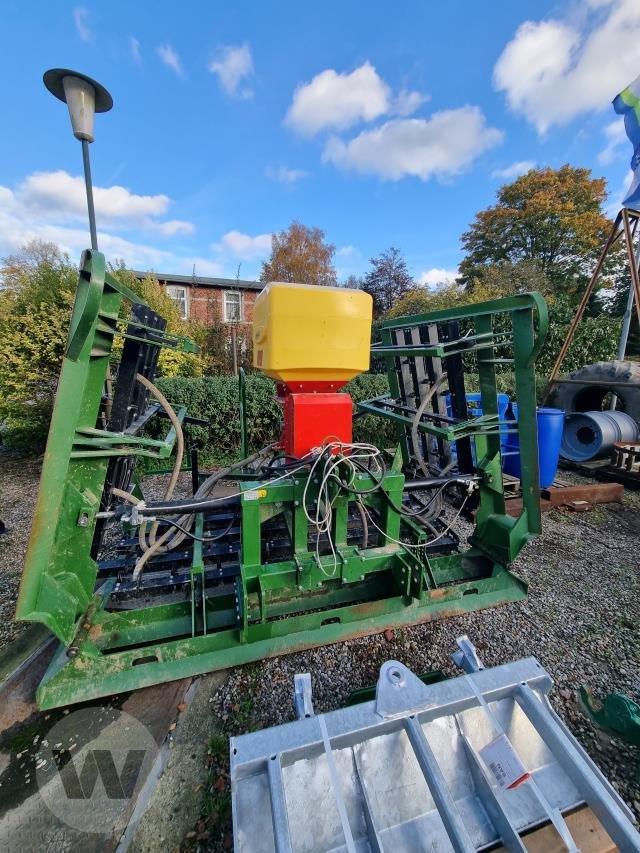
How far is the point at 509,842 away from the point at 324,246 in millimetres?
26260

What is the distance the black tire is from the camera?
647 cm

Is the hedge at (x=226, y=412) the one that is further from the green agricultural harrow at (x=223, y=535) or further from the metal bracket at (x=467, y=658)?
the metal bracket at (x=467, y=658)

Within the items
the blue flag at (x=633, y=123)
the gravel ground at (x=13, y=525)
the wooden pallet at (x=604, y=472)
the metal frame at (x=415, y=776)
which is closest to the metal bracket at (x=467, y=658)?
the metal frame at (x=415, y=776)

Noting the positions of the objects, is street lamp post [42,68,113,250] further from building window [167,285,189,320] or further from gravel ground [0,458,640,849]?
building window [167,285,189,320]

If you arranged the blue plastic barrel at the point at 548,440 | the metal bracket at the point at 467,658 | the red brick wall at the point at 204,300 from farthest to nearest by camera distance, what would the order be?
the red brick wall at the point at 204,300 → the blue plastic barrel at the point at 548,440 → the metal bracket at the point at 467,658

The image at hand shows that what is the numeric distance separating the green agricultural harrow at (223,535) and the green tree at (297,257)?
21816 mm

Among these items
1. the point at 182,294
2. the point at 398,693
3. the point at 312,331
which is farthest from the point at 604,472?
the point at 182,294

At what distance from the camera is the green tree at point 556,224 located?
22484mm

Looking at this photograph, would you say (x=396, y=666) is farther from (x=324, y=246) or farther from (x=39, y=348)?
(x=324, y=246)

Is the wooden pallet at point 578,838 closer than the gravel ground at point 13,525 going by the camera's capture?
Yes

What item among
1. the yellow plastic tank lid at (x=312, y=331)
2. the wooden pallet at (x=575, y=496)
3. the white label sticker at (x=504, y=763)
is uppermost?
the yellow plastic tank lid at (x=312, y=331)

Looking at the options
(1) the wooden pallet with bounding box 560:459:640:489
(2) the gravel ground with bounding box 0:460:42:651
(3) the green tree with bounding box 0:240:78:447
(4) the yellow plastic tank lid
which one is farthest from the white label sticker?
(3) the green tree with bounding box 0:240:78:447

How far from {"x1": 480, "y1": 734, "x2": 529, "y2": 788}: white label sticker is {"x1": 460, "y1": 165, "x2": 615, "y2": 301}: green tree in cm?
2433

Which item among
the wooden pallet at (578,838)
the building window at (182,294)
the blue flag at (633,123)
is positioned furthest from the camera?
the building window at (182,294)
